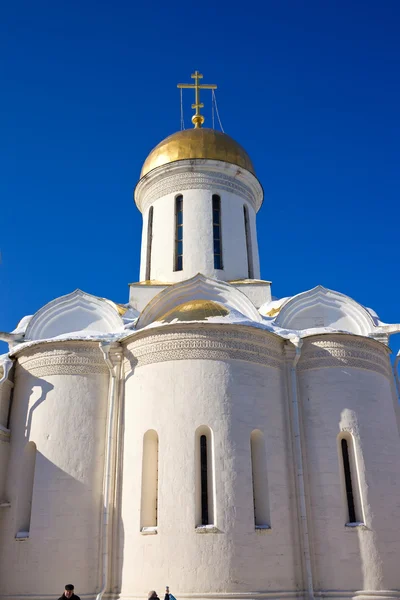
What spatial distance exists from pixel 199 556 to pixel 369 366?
3989 millimetres

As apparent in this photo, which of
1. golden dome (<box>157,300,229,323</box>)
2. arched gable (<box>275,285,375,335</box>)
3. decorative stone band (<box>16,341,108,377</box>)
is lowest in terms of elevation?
decorative stone band (<box>16,341,108,377</box>)

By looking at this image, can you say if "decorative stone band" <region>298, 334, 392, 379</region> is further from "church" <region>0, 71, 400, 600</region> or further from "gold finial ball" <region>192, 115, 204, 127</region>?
"gold finial ball" <region>192, 115, 204, 127</region>

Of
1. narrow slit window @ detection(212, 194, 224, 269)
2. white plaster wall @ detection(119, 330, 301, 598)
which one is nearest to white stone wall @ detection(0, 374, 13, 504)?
white plaster wall @ detection(119, 330, 301, 598)

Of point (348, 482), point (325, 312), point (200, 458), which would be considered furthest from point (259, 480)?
point (325, 312)

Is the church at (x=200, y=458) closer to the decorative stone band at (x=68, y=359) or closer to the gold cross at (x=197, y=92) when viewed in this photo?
the decorative stone band at (x=68, y=359)

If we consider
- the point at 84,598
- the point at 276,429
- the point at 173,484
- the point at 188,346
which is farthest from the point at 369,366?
the point at 84,598

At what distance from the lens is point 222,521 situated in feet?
24.4

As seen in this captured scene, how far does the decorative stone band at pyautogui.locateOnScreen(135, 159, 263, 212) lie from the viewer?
12.4m

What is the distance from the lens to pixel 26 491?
8.37m

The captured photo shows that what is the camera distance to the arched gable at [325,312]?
1012 cm

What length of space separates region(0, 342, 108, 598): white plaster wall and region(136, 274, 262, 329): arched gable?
1.40 meters

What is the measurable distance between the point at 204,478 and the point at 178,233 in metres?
→ 5.88

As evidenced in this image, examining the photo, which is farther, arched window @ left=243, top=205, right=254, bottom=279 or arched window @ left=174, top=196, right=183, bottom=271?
arched window @ left=243, top=205, right=254, bottom=279

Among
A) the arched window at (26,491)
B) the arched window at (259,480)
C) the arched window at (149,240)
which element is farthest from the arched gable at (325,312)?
the arched window at (26,491)
